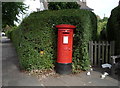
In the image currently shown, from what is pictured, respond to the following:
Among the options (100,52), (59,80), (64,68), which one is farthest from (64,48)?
(100,52)

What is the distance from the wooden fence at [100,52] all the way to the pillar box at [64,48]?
4.35 ft

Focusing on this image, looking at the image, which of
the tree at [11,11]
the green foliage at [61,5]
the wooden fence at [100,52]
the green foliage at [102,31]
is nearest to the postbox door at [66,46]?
the wooden fence at [100,52]

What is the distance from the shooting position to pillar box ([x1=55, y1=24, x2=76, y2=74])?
198 inches

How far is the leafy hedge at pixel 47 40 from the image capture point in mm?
5387

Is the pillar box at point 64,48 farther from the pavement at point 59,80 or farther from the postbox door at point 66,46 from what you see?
the pavement at point 59,80

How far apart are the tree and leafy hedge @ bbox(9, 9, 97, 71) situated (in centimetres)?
1566

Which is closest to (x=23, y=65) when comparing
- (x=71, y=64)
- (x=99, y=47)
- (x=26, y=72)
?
(x=26, y=72)

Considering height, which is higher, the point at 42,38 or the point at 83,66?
the point at 42,38

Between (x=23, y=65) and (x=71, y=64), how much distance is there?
1828 millimetres

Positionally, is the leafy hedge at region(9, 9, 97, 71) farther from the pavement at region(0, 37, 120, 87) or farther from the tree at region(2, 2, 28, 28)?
the tree at region(2, 2, 28, 28)

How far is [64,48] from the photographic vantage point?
508cm

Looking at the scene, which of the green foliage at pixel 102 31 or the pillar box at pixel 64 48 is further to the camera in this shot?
the green foliage at pixel 102 31

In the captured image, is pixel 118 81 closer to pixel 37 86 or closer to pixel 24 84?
pixel 37 86

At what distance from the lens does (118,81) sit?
4512 mm
